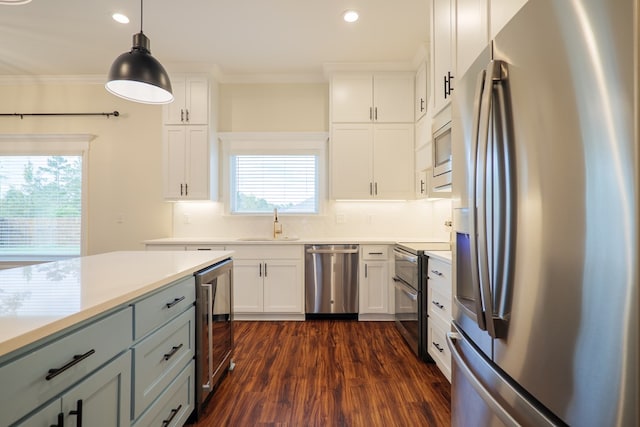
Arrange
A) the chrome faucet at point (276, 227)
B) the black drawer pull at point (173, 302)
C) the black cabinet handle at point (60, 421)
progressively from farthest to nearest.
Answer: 1. the chrome faucet at point (276, 227)
2. the black drawer pull at point (173, 302)
3. the black cabinet handle at point (60, 421)

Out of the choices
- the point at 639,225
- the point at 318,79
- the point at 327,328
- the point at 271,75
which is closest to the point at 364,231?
the point at 327,328

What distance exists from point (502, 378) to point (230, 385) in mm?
1790

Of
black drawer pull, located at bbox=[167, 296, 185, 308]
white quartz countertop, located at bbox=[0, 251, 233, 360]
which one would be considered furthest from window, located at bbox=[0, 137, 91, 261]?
black drawer pull, located at bbox=[167, 296, 185, 308]

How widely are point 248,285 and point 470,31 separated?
2959 mm

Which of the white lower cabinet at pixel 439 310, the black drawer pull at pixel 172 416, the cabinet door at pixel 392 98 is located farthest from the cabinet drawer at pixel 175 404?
the cabinet door at pixel 392 98

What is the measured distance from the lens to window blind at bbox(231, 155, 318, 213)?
155 inches

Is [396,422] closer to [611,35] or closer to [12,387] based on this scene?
[12,387]

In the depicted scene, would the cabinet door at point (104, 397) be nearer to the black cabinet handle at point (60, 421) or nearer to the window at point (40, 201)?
the black cabinet handle at point (60, 421)

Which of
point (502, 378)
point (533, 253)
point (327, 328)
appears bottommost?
point (327, 328)

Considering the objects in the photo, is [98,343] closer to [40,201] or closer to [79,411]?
[79,411]

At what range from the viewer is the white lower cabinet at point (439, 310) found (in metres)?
1.95

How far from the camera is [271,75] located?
3836 millimetres

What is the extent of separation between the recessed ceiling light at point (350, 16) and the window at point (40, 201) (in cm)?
366

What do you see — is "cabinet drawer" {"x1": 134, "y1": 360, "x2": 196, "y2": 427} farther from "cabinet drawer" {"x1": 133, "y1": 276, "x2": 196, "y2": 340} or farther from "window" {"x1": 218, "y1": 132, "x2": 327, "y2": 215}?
"window" {"x1": 218, "y1": 132, "x2": 327, "y2": 215}
